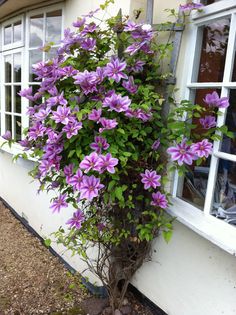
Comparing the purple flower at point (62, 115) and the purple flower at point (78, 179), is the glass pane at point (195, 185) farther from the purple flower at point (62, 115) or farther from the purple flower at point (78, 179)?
the purple flower at point (62, 115)

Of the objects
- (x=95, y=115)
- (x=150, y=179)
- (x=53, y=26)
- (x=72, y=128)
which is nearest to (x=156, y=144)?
(x=150, y=179)

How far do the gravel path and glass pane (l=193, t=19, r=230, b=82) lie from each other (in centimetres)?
236

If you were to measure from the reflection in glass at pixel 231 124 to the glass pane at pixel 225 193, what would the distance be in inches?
3.4

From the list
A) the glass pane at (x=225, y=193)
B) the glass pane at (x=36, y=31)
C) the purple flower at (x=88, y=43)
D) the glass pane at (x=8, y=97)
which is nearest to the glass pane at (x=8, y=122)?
the glass pane at (x=8, y=97)

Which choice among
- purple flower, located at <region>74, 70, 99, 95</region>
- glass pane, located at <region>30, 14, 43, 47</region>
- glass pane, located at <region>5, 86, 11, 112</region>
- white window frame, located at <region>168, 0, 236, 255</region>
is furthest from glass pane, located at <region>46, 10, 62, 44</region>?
white window frame, located at <region>168, 0, 236, 255</region>

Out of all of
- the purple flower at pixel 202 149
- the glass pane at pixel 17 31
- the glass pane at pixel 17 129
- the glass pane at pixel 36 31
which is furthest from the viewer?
the glass pane at pixel 17 129

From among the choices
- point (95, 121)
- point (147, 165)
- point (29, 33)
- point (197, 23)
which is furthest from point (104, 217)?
point (29, 33)

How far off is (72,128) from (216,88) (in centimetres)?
101

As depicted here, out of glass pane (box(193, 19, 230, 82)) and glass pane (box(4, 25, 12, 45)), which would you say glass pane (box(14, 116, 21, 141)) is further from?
glass pane (box(193, 19, 230, 82))

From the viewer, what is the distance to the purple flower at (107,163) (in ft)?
6.31

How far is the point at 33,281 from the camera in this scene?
11.2 feet

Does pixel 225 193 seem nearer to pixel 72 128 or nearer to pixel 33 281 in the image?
pixel 72 128

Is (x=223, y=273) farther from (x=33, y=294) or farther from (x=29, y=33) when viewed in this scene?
(x=29, y=33)

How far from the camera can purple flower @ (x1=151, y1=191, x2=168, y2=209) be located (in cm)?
225
